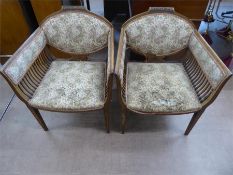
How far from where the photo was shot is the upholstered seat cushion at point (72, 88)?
112cm

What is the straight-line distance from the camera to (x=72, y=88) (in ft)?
3.87

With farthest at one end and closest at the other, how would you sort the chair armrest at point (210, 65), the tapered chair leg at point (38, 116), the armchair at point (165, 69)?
the tapered chair leg at point (38, 116) < the armchair at point (165, 69) < the chair armrest at point (210, 65)

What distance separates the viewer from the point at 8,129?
1463mm

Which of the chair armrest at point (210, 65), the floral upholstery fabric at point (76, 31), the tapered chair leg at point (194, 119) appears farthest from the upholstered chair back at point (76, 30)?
the tapered chair leg at point (194, 119)

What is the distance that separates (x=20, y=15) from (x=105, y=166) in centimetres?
142

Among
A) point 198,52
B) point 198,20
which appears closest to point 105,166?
point 198,52

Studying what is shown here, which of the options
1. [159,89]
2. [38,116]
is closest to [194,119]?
[159,89]

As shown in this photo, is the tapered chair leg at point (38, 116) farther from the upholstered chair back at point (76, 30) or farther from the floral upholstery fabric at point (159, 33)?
the floral upholstery fabric at point (159, 33)

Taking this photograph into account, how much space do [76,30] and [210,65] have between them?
2.85 feet

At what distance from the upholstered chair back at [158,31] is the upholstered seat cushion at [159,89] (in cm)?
13

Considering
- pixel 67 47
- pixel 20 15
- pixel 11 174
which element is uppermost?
pixel 20 15

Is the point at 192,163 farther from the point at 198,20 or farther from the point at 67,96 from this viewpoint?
the point at 198,20

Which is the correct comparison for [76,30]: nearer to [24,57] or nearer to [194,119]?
[24,57]

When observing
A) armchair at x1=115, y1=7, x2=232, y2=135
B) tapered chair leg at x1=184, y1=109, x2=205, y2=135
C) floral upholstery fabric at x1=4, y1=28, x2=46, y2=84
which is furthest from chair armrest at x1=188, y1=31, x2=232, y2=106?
floral upholstery fabric at x1=4, y1=28, x2=46, y2=84
